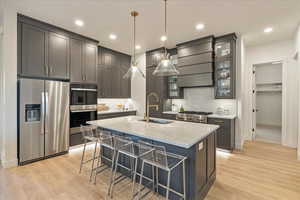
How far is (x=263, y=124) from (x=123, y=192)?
25.0 feet

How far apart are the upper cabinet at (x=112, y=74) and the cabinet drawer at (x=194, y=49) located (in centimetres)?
222

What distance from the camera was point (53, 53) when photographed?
340cm

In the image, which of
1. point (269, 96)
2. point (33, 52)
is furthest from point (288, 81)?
point (33, 52)

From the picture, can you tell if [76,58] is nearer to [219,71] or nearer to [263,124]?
[219,71]

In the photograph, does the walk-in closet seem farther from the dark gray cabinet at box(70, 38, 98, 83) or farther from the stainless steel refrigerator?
the stainless steel refrigerator

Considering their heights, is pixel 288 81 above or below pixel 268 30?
below

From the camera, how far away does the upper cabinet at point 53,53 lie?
9.81 ft

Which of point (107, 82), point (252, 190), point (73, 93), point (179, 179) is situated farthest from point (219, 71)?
point (73, 93)

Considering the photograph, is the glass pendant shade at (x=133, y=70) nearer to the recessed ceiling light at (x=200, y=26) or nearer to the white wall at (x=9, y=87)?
the recessed ceiling light at (x=200, y=26)

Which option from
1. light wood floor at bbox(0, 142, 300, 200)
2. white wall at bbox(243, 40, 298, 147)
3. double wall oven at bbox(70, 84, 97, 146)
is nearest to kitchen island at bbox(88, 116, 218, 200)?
light wood floor at bbox(0, 142, 300, 200)

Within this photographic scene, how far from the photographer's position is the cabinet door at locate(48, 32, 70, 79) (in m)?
3.36

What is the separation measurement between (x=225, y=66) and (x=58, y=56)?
421 centimetres

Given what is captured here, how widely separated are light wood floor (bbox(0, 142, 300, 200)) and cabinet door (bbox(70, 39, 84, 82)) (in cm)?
201

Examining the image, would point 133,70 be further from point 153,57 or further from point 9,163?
point 9,163
